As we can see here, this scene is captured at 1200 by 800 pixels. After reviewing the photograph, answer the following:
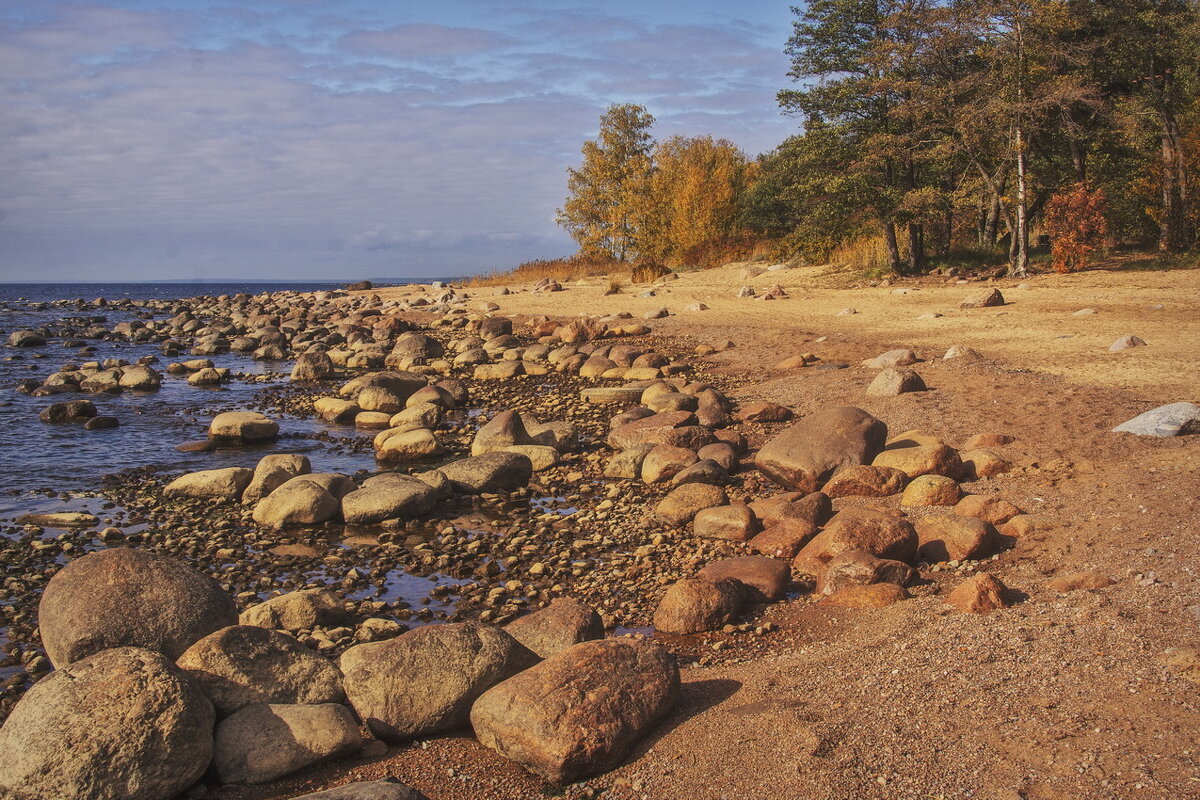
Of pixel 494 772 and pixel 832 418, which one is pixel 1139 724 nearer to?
pixel 494 772

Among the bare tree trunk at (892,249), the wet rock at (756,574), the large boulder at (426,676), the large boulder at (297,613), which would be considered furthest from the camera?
the bare tree trunk at (892,249)

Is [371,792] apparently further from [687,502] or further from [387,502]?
[387,502]

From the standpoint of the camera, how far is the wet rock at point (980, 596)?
5434mm

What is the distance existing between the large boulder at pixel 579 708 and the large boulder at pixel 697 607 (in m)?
1.44

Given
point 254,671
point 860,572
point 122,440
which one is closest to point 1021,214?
point 860,572

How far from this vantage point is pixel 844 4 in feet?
81.4

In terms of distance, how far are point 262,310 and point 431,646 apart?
39462 mm

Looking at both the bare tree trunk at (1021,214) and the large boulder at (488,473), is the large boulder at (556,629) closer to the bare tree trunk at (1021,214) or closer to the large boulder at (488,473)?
the large boulder at (488,473)

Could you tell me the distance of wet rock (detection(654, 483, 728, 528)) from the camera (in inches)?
337

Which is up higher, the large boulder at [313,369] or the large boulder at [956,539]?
the large boulder at [313,369]

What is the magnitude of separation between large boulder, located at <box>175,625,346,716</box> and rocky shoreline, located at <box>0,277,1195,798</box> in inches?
7.5

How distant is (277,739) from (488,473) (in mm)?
5754

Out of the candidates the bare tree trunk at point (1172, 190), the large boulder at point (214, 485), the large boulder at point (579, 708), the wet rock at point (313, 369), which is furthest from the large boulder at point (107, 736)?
the bare tree trunk at point (1172, 190)

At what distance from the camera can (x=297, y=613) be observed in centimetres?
643
